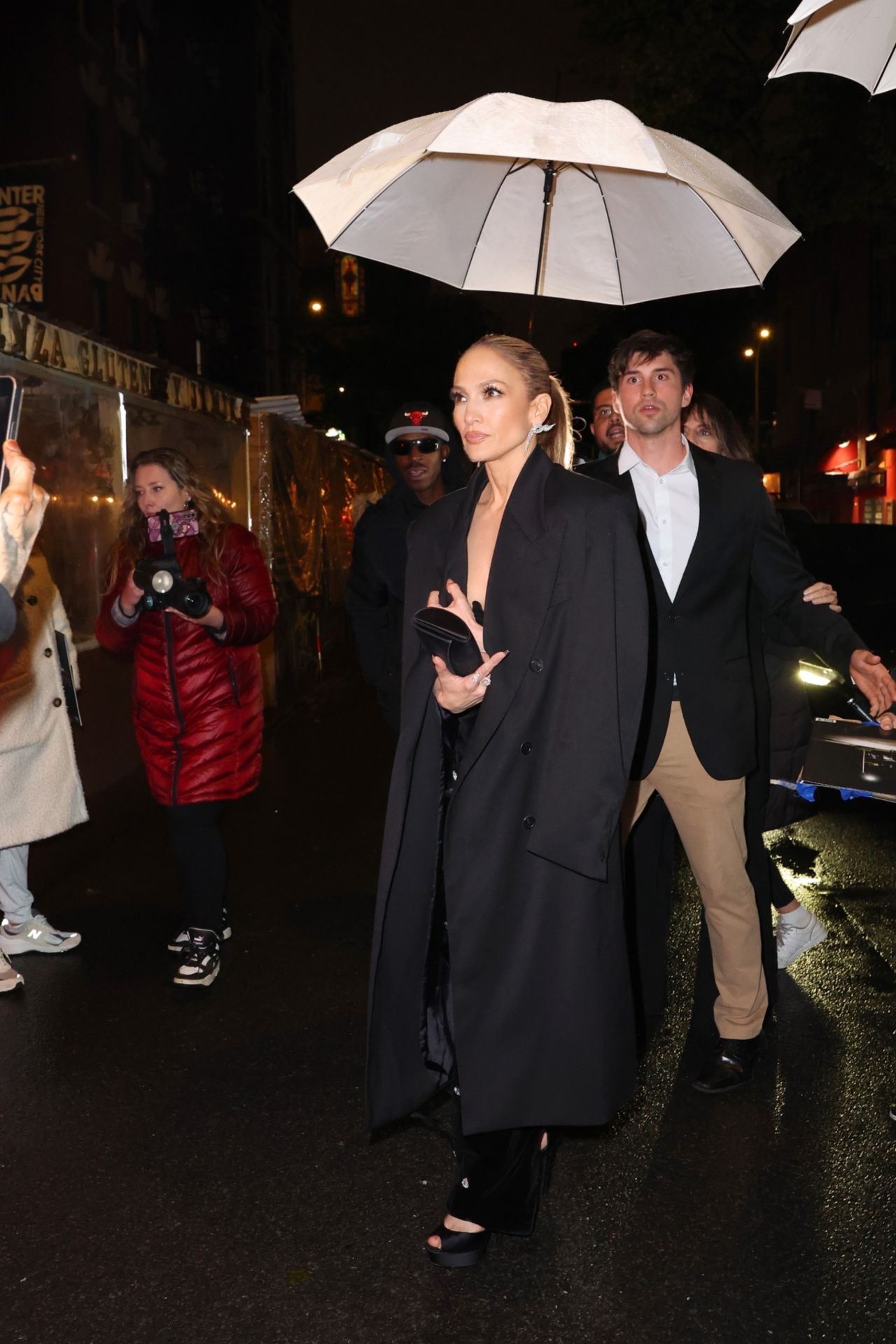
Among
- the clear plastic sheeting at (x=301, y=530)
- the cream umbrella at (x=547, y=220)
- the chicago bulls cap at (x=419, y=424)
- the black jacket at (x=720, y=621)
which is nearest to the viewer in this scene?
the black jacket at (x=720, y=621)

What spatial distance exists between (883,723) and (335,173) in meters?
2.80

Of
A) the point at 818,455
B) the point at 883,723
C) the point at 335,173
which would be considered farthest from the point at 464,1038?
the point at 818,455

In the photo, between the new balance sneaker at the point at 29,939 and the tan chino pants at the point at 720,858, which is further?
the new balance sneaker at the point at 29,939

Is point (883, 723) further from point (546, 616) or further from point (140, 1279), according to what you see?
point (140, 1279)

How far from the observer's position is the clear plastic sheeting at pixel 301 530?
13047 millimetres

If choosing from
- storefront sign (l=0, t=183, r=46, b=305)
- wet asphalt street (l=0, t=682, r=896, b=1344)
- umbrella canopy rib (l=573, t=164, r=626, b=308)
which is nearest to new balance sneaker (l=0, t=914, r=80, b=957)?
wet asphalt street (l=0, t=682, r=896, b=1344)

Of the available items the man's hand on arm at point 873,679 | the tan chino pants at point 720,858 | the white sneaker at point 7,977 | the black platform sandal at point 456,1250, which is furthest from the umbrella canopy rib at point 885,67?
the white sneaker at point 7,977

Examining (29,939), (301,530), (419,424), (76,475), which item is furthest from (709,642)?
(301,530)

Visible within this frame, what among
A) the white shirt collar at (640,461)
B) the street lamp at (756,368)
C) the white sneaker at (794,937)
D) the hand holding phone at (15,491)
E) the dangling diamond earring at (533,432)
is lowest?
the white sneaker at (794,937)

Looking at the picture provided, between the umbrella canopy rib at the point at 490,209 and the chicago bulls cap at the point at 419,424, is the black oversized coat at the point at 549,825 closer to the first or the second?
the umbrella canopy rib at the point at 490,209

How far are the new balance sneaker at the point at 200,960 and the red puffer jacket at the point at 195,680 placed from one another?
0.57 meters

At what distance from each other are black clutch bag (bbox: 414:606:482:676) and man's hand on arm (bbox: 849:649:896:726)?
→ 65.9 inches

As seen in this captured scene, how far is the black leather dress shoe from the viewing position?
164 inches

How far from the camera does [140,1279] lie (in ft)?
10.3
